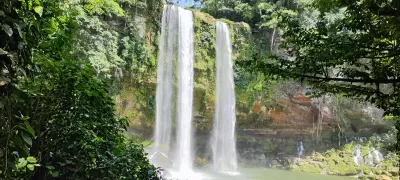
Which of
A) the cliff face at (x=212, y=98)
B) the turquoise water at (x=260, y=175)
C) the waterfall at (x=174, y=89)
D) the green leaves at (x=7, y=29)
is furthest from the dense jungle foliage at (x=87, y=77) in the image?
the turquoise water at (x=260, y=175)

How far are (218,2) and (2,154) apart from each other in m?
19.8

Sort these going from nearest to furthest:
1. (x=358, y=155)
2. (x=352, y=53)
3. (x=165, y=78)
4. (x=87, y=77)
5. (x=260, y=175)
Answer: (x=87, y=77) → (x=352, y=53) → (x=260, y=175) → (x=165, y=78) → (x=358, y=155)

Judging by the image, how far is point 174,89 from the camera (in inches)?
590

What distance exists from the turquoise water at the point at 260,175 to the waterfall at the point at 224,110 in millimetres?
1143

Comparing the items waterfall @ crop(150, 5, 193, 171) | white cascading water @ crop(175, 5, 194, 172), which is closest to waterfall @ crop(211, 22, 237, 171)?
white cascading water @ crop(175, 5, 194, 172)

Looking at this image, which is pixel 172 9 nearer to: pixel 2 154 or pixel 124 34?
pixel 124 34

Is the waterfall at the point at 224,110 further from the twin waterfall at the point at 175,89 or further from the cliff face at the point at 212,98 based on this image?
the twin waterfall at the point at 175,89

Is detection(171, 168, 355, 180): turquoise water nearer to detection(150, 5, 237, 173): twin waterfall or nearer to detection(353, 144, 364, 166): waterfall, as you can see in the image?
detection(150, 5, 237, 173): twin waterfall

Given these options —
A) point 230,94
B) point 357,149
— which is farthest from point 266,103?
point 357,149

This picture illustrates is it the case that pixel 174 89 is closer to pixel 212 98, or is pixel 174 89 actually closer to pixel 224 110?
pixel 212 98

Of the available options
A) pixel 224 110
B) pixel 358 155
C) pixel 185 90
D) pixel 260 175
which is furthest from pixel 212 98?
pixel 358 155

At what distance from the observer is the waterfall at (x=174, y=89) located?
1476cm

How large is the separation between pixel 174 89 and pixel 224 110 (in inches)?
125

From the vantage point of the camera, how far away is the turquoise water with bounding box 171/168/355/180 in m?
13.3
